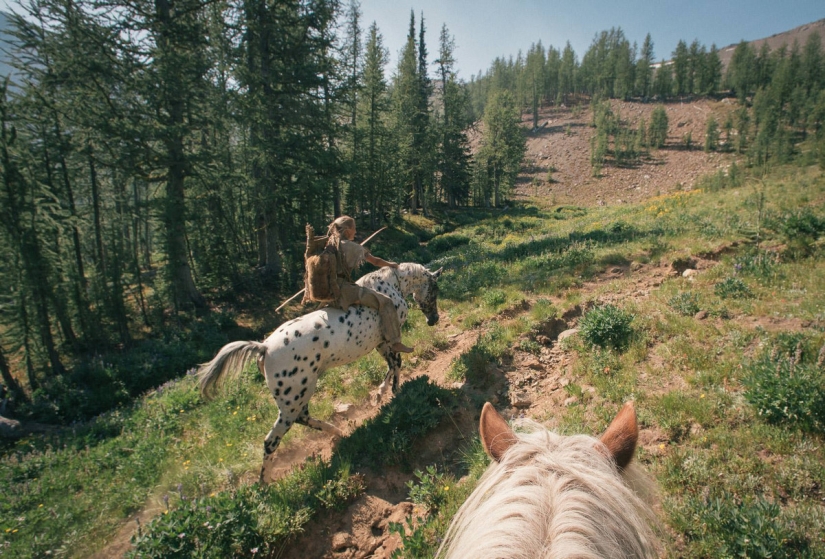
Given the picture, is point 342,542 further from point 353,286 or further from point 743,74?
point 743,74

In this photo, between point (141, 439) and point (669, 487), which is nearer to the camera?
point (669, 487)

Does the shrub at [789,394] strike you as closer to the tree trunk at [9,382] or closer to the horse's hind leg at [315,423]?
the horse's hind leg at [315,423]

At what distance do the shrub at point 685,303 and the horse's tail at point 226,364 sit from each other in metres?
6.84

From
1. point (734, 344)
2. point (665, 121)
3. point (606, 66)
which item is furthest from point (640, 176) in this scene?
point (734, 344)

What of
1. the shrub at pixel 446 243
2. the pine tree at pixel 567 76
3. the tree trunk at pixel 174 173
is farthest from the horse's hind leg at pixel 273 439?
the pine tree at pixel 567 76

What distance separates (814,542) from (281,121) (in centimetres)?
1900

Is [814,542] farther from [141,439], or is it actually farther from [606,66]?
[606,66]

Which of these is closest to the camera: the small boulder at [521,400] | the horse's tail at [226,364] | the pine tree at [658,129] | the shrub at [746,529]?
the shrub at [746,529]

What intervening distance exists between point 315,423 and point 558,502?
4658 millimetres

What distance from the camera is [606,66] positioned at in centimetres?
9688

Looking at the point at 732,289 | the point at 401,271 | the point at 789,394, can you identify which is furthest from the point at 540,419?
the point at 732,289

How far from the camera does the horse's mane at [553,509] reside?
4.45 feet

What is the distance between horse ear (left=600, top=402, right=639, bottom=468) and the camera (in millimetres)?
1875

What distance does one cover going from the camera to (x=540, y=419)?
4.62 m
